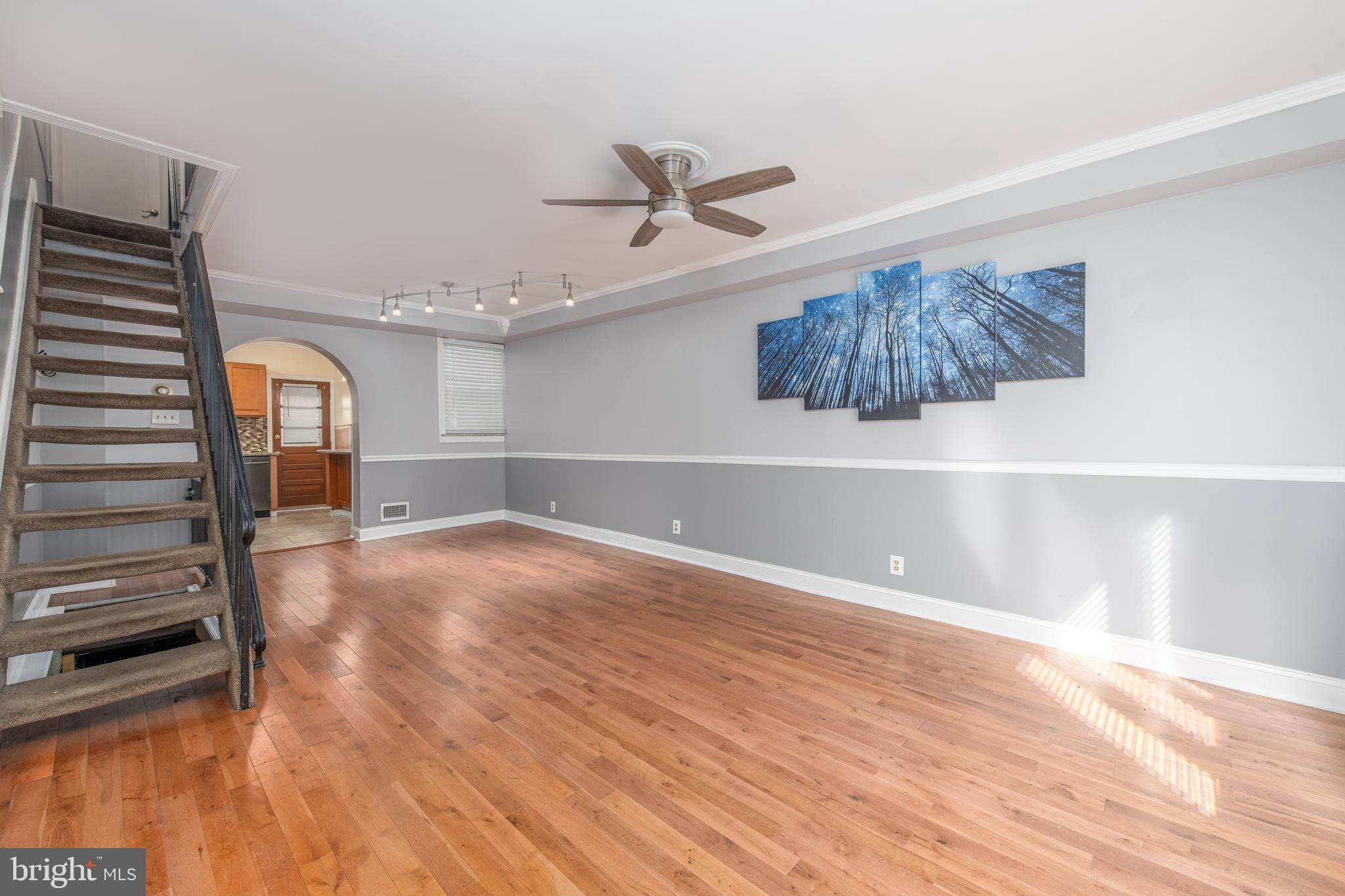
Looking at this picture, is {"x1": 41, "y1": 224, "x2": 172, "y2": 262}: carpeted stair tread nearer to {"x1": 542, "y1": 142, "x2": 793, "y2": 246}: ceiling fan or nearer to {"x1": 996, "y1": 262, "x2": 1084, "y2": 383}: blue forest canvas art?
{"x1": 542, "y1": 142, "x2": 793, "y2": 246}: ceiling fan

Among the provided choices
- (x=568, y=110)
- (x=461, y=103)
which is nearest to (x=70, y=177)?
(x=461, y=103)

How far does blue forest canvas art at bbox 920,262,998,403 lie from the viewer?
10.8 ft

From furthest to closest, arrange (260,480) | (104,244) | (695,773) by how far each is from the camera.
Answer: (260,480)
(104,244)
(695,773)

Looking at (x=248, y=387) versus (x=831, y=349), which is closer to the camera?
(x=831, y=349)

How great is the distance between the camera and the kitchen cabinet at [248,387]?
7.79 metres

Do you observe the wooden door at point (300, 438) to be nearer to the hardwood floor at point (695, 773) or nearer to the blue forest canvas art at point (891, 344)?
the hardwood floor at point (695, 773)

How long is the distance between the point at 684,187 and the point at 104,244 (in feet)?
12.9

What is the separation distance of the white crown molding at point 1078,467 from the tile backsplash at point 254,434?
23.4ft

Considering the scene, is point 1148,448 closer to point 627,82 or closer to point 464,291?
point 627,82

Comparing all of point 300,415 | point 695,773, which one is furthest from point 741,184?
point 300,415

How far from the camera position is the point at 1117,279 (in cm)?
288

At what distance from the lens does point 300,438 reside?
28.6 feet

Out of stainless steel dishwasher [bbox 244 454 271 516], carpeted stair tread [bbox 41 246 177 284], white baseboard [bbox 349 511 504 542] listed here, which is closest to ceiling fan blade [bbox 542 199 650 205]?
carpeted stair tread [bbox 41 246 177 284]

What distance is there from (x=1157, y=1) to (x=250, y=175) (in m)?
4.16
